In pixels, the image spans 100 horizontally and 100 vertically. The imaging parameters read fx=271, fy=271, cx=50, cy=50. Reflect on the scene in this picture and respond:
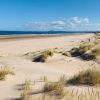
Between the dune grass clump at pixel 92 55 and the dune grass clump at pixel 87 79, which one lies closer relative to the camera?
the dune grass clump at pixel 87 79

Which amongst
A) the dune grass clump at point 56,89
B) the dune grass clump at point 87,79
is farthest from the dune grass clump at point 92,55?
the dune grass clump at point 56,89

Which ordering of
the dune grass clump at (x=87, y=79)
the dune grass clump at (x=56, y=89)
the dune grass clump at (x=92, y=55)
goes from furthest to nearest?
the dune grass clump at (x=92, y=55) → the dune grass clump at (x=87, y=79) → the dune grass clump at (x=56, y=89)

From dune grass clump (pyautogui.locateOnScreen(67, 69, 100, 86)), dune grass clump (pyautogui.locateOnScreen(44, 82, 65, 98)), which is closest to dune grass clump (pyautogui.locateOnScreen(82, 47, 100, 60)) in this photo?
dune grass clump (pyautogui.locateOnScreen(67, 69, 100, 86))

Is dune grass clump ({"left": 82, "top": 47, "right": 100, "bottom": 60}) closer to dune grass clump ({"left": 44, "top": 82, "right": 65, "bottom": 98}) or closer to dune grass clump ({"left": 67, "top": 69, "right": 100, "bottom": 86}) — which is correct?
dune grass clump ({"left": 67, "top": 69, "right": 100, "bottom": 86})

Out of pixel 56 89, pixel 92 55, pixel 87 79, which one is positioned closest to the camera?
pixel 56 89

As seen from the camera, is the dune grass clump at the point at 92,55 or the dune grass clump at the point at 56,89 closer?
the dune grass clump at the point at 56,89

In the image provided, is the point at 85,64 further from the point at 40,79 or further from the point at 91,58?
the point at 40,79

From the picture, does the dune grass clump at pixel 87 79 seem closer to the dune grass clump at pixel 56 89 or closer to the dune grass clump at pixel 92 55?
the dune grass clump at pixel 56 89

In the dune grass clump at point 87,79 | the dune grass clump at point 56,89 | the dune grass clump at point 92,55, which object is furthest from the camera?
the dune grass clump at point 92,55

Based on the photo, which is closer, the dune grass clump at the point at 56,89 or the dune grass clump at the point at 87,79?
the dune grass clump at the point at 56,89

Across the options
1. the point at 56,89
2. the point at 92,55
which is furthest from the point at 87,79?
the point at 92,55

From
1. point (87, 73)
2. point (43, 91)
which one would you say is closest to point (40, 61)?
point (87, 73)

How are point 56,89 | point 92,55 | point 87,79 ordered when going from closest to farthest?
point 56,89 → point 87,79 → point 92,55

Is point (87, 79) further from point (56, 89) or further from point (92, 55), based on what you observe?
point (92, 55)
